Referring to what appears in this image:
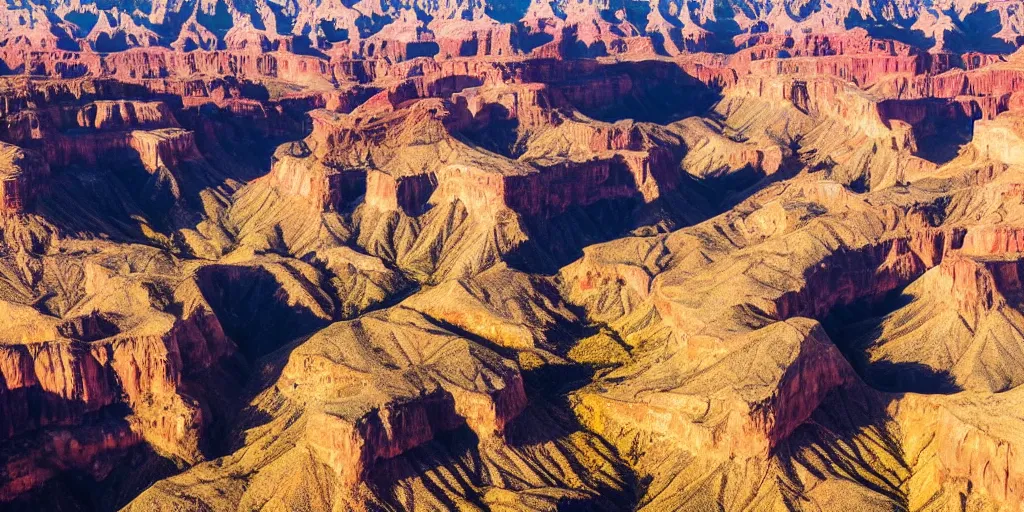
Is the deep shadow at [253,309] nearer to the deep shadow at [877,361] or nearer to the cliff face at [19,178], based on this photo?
the cliff face at [19,178]

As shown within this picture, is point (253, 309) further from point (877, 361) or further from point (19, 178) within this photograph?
point (877, 361)

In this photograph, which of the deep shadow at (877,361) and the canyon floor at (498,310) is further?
the deep shadow at (877,361)

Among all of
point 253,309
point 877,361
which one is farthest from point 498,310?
point 877,361

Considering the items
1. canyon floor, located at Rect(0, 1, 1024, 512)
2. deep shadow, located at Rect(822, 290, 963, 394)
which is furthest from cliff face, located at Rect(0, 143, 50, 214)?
deep shadow, located at Rect(822, 290, 963, 394)

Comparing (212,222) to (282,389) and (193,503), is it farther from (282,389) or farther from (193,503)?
(193,503)

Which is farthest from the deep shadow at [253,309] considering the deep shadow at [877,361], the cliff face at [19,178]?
the deep shadow at [877,361]

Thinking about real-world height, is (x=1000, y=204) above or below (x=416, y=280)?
above

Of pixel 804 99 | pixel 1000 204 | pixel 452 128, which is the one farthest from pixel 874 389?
pixel 804 99

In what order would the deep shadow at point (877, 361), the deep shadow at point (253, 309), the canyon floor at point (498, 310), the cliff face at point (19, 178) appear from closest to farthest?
the canyon floor at point (498, 310)
the deep shadow at point (877, 361)
the deep shadow at point (253, 309)
the cliff face at point (19, 178)

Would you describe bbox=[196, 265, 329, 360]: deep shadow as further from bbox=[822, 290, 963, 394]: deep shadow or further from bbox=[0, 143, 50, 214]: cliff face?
bbox=[822, 290, 963, 394]: deep shadow
